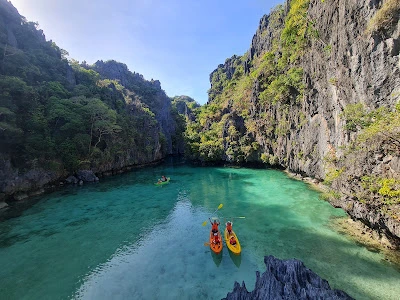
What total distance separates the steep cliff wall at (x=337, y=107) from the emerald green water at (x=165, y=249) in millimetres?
A: 2331

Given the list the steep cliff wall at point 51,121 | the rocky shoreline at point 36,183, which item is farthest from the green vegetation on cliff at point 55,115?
the rocky shoreline at point 36,183

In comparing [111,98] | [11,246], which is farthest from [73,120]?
[11,246]

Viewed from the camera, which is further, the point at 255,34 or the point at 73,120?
the point at 255,34

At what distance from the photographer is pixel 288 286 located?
5102 millimetres

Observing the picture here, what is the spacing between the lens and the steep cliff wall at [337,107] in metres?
8.62

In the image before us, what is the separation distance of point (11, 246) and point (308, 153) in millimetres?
22433

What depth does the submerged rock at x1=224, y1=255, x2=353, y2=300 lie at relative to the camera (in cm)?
493

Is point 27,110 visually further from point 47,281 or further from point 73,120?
point 47,281

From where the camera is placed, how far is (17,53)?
24.6 meters

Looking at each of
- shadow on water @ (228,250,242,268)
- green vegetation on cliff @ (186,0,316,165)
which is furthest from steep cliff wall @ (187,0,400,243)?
shadow on water @ (228,250,242,268)

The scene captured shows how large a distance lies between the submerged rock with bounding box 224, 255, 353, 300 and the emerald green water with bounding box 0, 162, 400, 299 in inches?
119

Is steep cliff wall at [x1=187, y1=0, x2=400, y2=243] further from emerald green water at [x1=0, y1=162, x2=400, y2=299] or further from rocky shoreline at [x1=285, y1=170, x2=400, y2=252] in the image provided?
emerald green water at [x1=0, y1=162, x2=400, y2=299]

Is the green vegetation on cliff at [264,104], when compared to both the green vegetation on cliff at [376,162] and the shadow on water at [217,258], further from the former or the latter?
the shadow on water at [217,258]

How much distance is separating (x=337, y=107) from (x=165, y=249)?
13.2m
